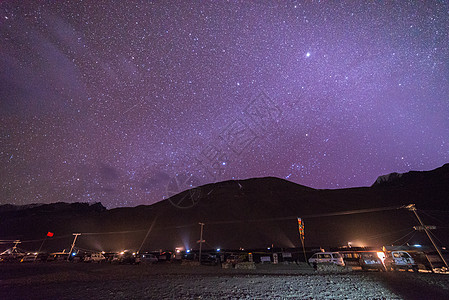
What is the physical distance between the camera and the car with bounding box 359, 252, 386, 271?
17203 mm

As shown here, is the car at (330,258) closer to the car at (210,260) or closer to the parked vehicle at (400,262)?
the parked vehicle at (400,262)

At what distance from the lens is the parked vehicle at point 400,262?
55.9ft

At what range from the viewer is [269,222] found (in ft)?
195

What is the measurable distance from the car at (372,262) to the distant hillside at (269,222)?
2411 centimetres

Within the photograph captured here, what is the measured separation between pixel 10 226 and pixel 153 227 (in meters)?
64.0

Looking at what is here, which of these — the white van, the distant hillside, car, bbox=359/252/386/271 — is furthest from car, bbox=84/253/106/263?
car, bbox=359/252/386/271

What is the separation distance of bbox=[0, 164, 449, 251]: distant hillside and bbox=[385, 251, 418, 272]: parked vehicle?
2384cm

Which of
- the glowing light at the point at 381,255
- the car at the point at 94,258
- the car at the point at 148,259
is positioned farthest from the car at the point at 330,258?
the car at the point at 94,258

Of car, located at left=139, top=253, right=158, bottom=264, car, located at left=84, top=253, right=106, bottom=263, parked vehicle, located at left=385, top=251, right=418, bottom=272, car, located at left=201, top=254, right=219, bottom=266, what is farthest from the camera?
car, located at left=84, top=253, right=106, bottom=263

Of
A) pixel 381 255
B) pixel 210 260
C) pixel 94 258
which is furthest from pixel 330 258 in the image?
pixel 94 258

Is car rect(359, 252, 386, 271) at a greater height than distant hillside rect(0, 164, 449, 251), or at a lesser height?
lesser

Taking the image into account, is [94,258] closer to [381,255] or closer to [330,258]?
[330,258]

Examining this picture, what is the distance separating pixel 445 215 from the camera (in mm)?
47094

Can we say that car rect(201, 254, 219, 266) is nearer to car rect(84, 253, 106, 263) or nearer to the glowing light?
car rect(84, 253, 106, 263)
